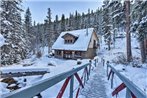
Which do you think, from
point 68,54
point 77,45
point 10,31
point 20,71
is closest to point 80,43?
point 77,45

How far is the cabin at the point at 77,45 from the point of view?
42844 millimetres

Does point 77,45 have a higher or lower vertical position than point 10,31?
lower

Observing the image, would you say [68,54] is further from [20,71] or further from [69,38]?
[20,71]

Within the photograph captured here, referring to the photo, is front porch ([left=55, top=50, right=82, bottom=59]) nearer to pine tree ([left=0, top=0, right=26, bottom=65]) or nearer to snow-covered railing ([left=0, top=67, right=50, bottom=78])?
pine tree ([left=0, top=0, right=26, bottom=65])

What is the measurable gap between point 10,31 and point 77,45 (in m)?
18.7

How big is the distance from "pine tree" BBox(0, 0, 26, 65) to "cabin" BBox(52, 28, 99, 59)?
1387cm

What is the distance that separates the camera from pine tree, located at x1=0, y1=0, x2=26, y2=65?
26156mm

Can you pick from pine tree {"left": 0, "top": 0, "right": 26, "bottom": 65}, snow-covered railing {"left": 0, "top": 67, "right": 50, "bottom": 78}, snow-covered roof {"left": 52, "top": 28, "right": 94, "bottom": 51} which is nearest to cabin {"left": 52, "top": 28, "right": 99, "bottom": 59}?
snow-covered roof {"left": 52, "top": 28, "right": 94, "bottom": 51}

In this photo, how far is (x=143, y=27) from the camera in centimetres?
1666

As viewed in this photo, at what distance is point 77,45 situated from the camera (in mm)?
44156

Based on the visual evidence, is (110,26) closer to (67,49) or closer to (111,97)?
(67,49)

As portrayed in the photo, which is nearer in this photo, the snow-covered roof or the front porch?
the snow-covered roof

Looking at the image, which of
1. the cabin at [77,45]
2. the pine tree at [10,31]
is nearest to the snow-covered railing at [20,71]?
the pine tree at [10,31]

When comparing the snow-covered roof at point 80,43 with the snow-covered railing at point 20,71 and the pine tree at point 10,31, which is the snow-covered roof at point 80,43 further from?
the snow-covered railing at point 20,71
